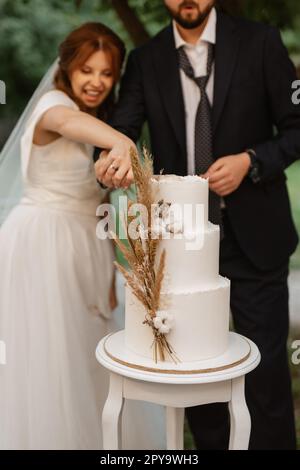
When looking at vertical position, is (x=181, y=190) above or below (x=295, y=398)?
above

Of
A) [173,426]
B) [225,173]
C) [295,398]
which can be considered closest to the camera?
[173,426]

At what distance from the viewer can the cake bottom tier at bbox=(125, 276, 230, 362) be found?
6.14 ft

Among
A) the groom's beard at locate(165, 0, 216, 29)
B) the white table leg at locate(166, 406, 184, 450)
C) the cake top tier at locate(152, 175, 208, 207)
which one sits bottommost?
the white table leg at locate(166, 406, 184, 450)

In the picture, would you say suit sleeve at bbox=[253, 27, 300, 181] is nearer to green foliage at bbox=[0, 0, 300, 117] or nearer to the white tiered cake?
the white tiered cake

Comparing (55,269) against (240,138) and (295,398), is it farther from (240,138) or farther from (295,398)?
(295,398)

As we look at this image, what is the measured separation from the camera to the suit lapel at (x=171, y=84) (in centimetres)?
271

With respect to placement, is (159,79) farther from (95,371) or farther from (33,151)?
(95,371)

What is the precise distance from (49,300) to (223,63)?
1293mm

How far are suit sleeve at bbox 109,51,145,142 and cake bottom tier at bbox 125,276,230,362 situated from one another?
1055 millimetres

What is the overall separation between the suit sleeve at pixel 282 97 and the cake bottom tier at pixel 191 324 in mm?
859

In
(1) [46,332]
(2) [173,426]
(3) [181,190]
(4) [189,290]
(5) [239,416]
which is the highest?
(3) [181,190]

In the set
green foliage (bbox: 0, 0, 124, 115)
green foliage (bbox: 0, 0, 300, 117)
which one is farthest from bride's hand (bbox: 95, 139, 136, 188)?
green foliage (bbox: 0, 0, 124, 115)

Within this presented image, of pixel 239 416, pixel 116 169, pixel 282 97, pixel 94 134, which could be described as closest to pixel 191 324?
pixel 239 416

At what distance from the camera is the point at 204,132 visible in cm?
268
